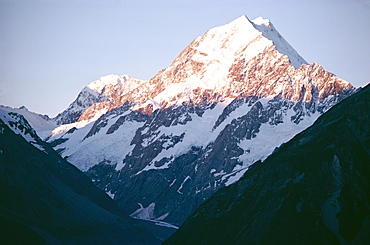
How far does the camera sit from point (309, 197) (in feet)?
541

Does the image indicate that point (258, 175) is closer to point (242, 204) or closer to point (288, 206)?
point (242, 204)

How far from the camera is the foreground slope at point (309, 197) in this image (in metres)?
156

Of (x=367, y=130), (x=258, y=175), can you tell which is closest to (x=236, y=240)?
(x=258, y=175)

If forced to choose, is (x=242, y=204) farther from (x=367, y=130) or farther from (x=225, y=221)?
(x=367, y=130)

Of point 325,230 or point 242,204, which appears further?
point 242,204

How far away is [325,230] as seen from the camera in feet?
507

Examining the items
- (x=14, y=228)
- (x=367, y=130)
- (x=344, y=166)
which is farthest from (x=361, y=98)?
(x=14, y=228)

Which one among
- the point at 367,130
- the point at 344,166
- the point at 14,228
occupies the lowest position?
the point at 14,228

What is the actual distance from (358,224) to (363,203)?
7514 millimetres

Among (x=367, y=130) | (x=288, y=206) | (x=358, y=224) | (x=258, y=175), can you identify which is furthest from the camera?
(x=258, y=175)

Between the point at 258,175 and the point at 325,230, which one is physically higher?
the point at 258,175

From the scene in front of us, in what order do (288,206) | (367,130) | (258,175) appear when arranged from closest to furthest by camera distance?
(288,206)
(367,130)
(258,175)

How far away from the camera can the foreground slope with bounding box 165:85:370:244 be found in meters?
156

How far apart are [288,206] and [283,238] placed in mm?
11587
